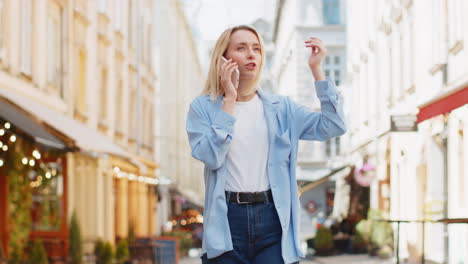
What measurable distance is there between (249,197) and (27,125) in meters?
8.28

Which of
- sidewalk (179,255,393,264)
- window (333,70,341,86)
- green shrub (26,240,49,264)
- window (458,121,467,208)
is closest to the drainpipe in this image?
sidewalk (179,255,393,264)

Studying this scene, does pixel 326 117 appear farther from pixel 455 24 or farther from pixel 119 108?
pixel 119 108

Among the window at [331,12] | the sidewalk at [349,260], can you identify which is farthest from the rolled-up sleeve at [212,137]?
the window at [331,12]

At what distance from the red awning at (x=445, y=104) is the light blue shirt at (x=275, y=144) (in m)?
6.91

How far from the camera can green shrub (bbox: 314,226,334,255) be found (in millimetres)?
22328

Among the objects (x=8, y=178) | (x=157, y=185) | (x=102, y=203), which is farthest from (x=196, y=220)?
(x=8, y=178)

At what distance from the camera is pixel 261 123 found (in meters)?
3.87

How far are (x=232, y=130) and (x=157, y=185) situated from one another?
30.5 m

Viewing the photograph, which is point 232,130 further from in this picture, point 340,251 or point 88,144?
point 340,251

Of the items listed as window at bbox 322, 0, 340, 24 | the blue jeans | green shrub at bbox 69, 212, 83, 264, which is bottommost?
green shrub at bbox 69, 212, 83, 264

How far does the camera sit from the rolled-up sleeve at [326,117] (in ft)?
12.6

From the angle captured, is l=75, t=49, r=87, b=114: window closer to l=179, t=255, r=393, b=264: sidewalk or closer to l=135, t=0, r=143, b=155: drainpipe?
l=179, t=255, r=393, b=264: sidewalk

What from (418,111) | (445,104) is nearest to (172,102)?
(418,111)

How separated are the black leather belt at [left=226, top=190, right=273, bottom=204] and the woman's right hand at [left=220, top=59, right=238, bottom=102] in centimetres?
38
